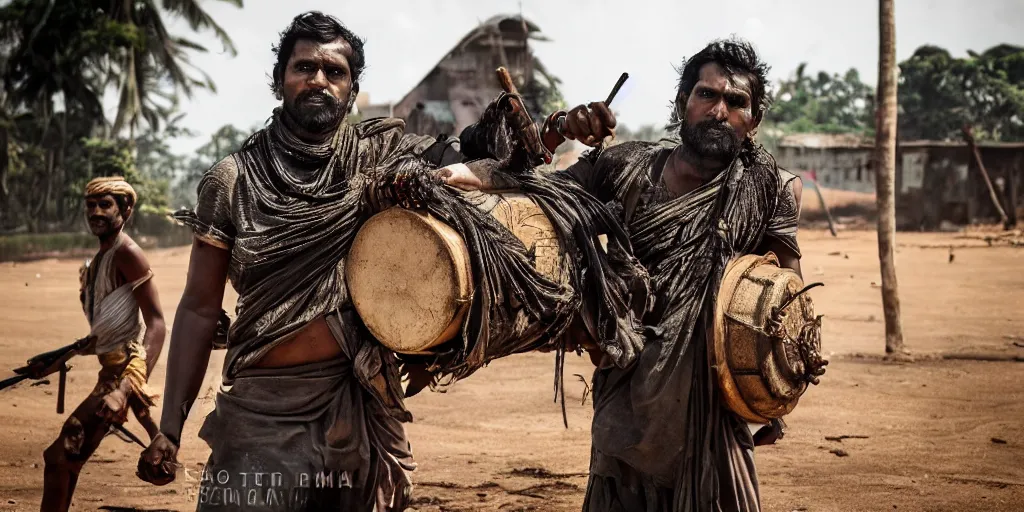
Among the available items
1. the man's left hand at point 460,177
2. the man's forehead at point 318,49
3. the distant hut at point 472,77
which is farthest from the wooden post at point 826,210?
the man's forehead at point 318,49

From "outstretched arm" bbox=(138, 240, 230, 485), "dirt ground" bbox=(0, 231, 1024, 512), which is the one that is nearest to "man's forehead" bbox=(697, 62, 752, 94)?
"outstretched arm" bbox=(138, 240, 230, 485)

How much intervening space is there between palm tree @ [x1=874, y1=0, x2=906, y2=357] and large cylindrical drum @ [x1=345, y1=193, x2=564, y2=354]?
322 inches

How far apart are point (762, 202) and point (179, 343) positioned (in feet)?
6.94

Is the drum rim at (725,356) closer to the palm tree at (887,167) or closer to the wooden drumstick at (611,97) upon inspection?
the wooden drumstick at (611,97)

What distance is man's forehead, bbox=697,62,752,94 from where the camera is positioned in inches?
152

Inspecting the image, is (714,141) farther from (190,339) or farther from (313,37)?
(190,339)

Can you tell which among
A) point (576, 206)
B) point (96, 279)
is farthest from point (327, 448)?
point (96, 279)

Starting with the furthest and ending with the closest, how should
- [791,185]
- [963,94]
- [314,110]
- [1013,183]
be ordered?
[963,94] → [1013,183] → [791,185] → [314,110]

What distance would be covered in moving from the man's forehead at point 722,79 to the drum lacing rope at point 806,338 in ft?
2.58

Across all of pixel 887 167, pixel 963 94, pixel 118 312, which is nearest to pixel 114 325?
pixel 118 312

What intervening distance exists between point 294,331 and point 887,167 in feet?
28.4

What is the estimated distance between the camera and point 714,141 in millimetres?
3854

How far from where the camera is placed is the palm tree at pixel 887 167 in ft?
34.8

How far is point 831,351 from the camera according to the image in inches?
460
